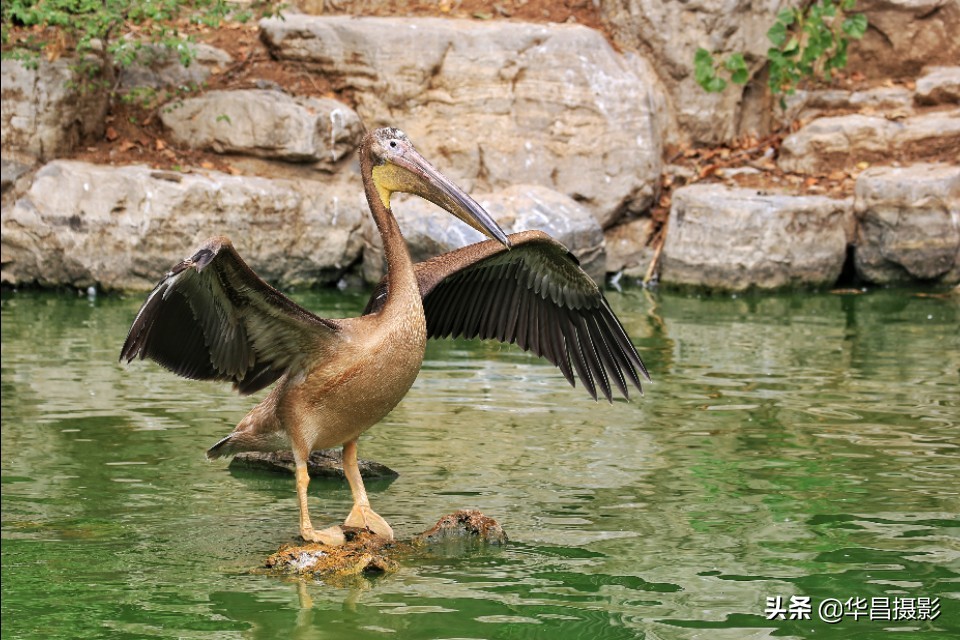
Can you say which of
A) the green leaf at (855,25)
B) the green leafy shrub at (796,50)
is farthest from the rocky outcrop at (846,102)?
the green leaf at (855,25)

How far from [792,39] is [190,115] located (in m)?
6.54

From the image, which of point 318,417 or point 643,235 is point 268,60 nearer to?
point 643,235

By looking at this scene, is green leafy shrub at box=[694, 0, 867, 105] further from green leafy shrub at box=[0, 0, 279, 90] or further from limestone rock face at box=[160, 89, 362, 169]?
green leafy shrub at box=[0, 0, 279, 90]

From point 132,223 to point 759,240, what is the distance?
19.7ft

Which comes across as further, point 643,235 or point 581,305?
point 643,235

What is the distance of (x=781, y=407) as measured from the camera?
8.15 metres

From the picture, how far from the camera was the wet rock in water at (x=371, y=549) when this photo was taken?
17.3 ft

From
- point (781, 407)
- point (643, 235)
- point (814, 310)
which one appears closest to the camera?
point (781, 407)

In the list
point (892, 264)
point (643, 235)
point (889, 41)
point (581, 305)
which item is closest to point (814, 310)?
point (892, 264)

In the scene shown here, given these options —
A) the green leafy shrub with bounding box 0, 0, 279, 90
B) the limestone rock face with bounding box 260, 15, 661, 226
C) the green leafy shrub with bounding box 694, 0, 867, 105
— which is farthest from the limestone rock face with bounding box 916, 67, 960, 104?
the green leafy shrub with bounding box 0, 0, 279, 90

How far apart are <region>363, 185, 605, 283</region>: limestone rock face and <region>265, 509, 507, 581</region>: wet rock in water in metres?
7.06

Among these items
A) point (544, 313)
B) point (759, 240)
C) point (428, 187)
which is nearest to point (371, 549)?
point (428, 187)

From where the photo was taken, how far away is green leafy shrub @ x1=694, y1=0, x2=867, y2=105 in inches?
571

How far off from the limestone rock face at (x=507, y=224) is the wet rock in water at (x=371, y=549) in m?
7.06
